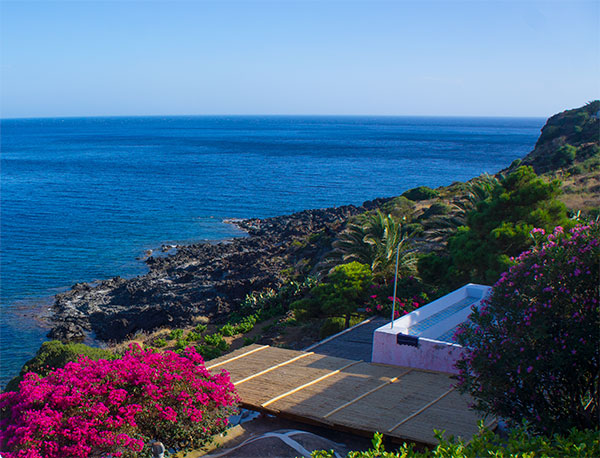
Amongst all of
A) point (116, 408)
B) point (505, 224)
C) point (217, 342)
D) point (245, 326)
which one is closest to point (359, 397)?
point (116, 408)

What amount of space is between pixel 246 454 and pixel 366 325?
893 centimetres

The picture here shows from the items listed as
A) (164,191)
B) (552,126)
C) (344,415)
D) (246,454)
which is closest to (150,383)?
(246,454)

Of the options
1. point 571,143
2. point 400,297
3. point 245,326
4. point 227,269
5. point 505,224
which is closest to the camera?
point 400,297

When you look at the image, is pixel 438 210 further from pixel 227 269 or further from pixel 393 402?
pixel 393 402

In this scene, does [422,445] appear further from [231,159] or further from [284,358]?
[231,159]

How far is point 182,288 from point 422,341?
69.8 feet

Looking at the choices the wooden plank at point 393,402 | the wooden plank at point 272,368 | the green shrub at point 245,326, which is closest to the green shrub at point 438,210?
the green shrub at point 245,326

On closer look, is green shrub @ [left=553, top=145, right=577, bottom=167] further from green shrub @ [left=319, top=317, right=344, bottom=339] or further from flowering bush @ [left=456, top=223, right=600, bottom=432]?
flowering bush @ [left=456, top=223, right=600, bottom=432]

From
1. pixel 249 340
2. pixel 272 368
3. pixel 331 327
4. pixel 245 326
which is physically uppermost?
pixel 272 368

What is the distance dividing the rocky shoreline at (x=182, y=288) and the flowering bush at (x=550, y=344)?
19.7 meters

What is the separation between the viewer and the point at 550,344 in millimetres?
6297

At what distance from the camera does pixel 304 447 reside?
8.09 metres

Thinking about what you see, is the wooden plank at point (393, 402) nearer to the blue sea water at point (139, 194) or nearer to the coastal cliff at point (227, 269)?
the coastal cliff at point (227, 269)

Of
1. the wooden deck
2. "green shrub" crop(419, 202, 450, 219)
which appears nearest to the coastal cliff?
"green shrub" crop(419, 202, 450, 219)
